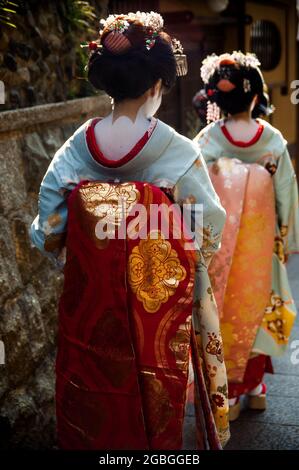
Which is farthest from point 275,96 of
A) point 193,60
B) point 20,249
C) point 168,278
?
point 168,278

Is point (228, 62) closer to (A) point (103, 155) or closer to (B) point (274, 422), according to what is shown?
(A) point (103, 155)

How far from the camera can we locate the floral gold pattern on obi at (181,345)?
3.30 m

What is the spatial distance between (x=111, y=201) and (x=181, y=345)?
0.71 metres

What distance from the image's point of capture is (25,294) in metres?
4.50

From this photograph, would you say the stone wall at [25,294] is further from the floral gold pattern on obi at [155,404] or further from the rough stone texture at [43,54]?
the floral gold pattern on obi at [155,404]

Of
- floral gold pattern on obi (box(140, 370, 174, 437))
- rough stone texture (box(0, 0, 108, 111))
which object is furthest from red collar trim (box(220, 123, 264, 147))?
floral gold pattern on obi (box(140, 370, 174, 437))

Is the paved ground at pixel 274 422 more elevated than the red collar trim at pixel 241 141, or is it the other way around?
the red collar trim at pixel 241 141

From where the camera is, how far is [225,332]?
5051 millimetres

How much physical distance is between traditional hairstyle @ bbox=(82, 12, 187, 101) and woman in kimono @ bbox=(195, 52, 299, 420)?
1578 mm

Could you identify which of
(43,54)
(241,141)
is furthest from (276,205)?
(43,54)

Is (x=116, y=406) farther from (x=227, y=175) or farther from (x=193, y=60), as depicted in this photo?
(x=193, y=60)

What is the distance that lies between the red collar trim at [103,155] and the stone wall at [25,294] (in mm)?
1157

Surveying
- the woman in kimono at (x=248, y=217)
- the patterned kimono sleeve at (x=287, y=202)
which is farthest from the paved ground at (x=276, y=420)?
the patterned kimono sleeve at (x=287, y=202)

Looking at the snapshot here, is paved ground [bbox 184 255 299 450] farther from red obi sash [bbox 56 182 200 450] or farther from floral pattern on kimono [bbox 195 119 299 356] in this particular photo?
red obi sash [bbox 56 182 200 450]
